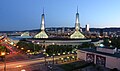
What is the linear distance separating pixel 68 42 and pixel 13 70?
65.8m

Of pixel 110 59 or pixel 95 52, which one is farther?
pixel 95 52

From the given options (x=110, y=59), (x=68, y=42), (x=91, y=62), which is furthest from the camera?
(x=68, y=42)

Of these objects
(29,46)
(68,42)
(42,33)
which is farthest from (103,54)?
(42,33)

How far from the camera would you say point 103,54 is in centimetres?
5234

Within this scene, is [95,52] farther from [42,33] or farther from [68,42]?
[42,33]

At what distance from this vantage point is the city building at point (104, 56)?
4828 cm

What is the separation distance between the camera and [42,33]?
142 m

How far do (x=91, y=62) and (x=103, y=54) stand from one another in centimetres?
450

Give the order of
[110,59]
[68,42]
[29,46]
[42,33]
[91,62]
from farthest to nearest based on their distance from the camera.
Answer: [42,33] → [68,42] → [29,46] → [91,62] → [110,59]

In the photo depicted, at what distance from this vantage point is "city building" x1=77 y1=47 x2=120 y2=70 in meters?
48.3

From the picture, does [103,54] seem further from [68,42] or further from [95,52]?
[68,42]

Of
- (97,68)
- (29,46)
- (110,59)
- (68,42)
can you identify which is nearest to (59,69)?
(97,68)

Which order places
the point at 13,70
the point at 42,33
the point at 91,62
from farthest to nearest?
the point at 42,33 < the point at 91,62 < the point at 13,70

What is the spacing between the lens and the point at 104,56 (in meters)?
51.7
